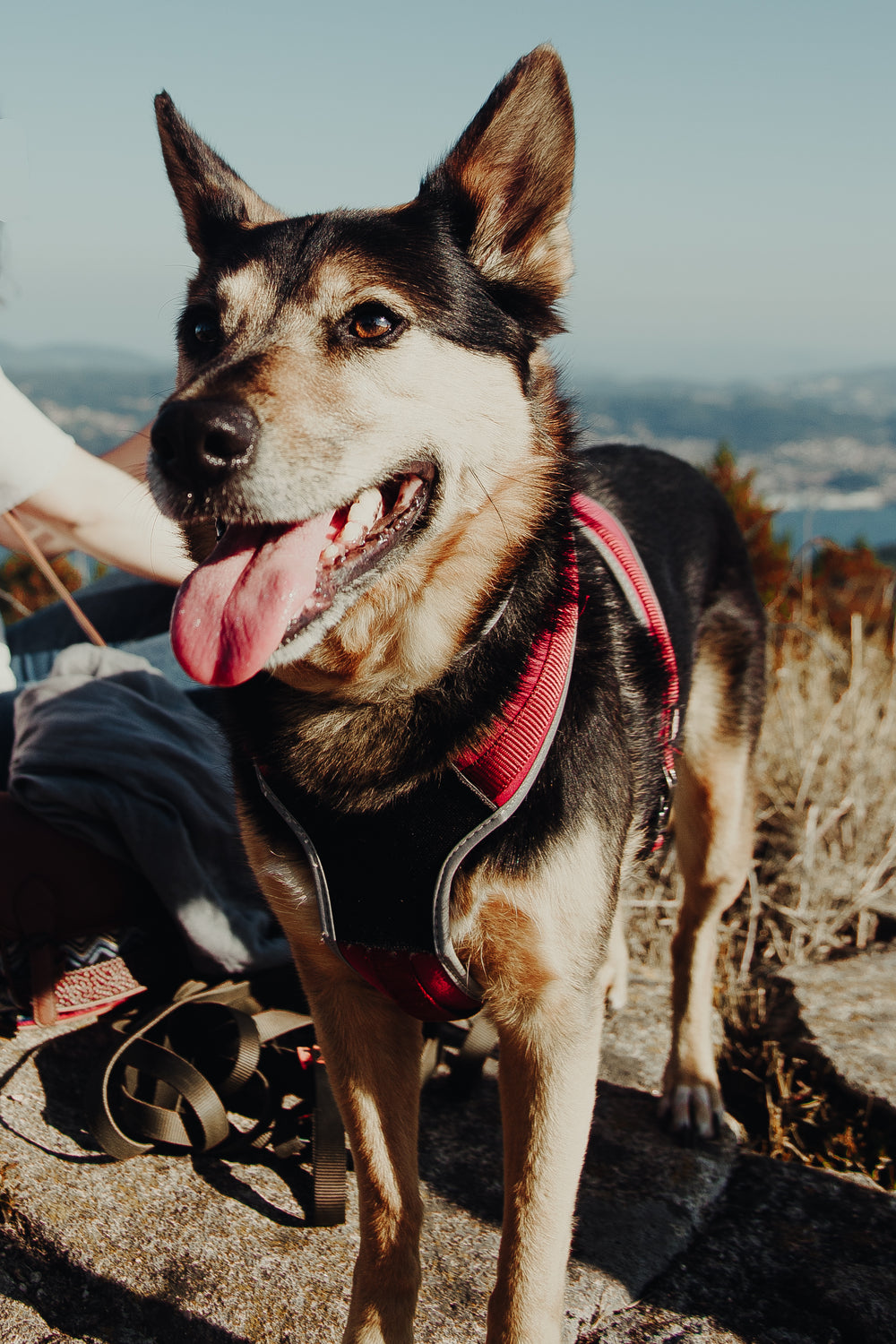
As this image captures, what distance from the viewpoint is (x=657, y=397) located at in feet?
339

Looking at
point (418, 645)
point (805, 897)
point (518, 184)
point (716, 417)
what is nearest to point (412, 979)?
point (418, 645)

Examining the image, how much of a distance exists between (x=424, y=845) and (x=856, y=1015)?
2.05 meters

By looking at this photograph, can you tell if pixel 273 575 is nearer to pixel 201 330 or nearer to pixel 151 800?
pixel 201 330

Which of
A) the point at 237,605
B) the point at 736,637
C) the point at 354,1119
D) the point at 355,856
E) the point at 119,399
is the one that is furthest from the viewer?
the point at 119,399

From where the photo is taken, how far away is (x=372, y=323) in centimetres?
200

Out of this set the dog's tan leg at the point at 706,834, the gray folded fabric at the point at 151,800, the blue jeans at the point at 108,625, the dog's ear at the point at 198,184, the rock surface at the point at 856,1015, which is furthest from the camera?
the blue jeans at the point at 108,625

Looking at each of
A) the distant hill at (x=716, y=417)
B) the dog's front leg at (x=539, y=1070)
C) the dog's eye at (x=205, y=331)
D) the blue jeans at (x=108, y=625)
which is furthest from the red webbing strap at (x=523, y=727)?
the blue jeans at (x=108, y=625)

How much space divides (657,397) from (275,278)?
109 metres

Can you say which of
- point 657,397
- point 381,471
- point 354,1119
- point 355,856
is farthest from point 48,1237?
point 657,397

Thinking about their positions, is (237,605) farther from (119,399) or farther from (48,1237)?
(119,399)

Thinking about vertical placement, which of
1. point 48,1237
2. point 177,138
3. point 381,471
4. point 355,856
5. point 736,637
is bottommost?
point 48,1237

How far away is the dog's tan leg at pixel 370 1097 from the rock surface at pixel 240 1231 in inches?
6.7

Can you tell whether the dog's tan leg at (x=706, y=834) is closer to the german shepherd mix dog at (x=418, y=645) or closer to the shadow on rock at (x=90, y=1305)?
the german shepherd mix dog at (x=418, y=645)

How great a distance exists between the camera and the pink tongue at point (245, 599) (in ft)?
5.71
